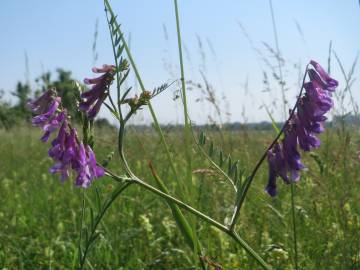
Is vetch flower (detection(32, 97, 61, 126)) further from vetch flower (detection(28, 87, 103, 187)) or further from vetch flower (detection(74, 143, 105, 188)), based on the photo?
vetch flower (detection(74, 143, 105, 188))

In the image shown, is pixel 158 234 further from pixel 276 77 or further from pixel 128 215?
pixel 276 77

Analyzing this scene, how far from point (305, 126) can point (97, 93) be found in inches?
24.2

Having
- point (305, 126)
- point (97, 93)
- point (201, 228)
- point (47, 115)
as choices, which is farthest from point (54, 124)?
point (201, 228)

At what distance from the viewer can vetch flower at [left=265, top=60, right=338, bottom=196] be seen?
1.17 m

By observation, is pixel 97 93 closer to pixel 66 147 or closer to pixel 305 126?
pixel 66 147

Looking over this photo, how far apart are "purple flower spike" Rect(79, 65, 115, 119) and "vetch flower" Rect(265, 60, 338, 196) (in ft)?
1.74

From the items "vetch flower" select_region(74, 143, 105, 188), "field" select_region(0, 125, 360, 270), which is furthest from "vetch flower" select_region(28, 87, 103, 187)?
"field" select_region(0, 125, 360, 270)

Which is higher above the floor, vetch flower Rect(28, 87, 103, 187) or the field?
vetch flower Rect(28, 87, 103, 187)

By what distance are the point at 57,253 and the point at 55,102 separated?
117cm

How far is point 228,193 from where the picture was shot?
8.46 feet

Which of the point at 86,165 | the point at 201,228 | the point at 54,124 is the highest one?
the point at 54,124

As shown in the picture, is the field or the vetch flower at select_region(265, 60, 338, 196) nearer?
the vetch flower at select_region(265, 60, 338, 196)

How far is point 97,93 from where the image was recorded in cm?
126

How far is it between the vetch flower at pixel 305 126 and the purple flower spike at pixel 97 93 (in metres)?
0.53
